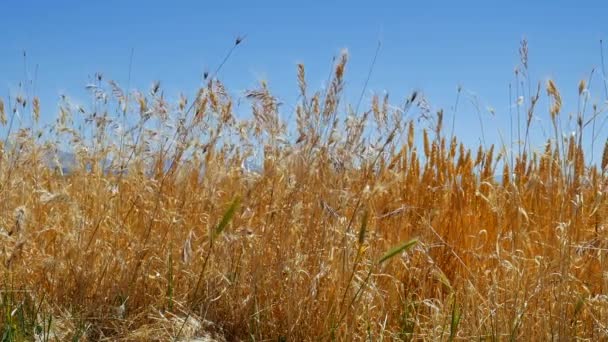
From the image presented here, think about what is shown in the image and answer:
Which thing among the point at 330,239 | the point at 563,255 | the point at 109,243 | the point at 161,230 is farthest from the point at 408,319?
the point at 109,243

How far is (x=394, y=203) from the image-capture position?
3570mm

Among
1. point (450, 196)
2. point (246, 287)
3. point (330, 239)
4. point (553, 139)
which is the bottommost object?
point (246, 287)

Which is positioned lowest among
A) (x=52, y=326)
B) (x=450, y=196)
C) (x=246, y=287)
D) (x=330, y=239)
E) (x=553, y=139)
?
(x=52, y=326)

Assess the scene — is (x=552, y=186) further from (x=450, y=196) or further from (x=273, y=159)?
(x=273, y=159)

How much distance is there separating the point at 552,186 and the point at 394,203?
90cm

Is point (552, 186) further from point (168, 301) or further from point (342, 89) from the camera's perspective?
point (168, 301)

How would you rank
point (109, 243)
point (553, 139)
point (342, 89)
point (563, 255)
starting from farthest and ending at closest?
point (109, 243) → point (553, 139) → point (342, 89) → point (563, 255)

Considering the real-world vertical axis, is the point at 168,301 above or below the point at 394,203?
below

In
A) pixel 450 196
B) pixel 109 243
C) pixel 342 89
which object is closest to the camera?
pixel 342 89

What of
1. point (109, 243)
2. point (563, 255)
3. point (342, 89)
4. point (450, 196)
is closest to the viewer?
point (563, 255)

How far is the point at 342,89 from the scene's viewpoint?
8.64ft

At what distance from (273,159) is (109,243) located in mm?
848

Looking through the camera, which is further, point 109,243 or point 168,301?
point 109,243

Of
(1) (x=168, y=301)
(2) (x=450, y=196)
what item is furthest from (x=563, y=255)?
(1) (x=168, y=301)
